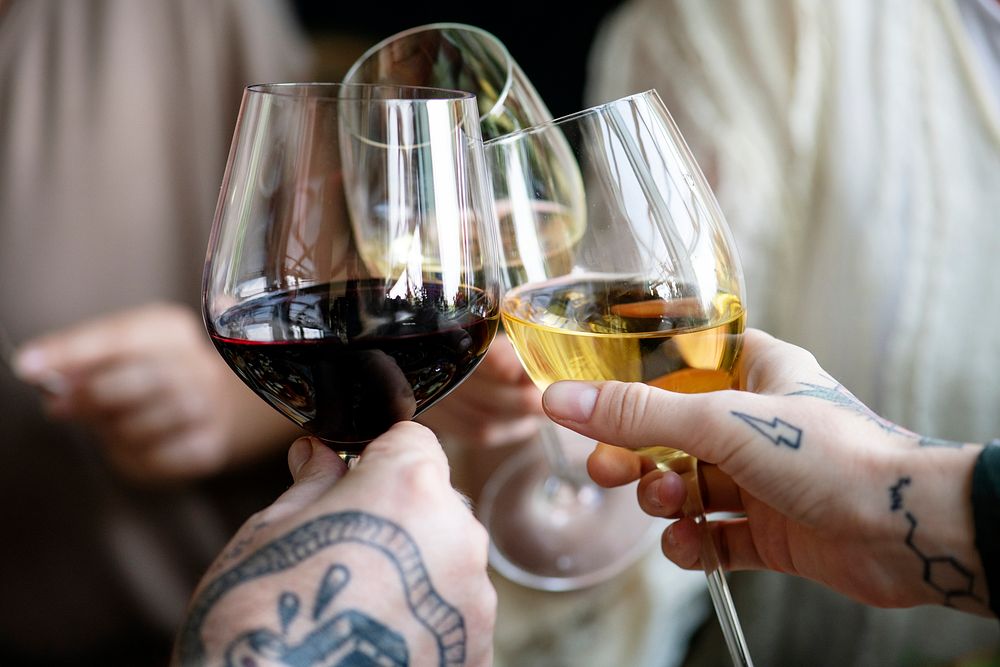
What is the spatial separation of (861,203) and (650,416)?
0.78m

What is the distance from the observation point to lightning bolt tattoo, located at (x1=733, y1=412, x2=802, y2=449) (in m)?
0.48

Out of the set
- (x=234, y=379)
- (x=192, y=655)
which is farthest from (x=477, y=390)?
(x=192, y=655)

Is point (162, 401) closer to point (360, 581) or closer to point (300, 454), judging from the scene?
point (300, 454)

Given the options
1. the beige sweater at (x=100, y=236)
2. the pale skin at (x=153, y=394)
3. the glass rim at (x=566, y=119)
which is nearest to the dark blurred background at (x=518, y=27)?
the beige sweater at (x=100, y=236)

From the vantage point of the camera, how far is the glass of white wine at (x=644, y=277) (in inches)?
20.3

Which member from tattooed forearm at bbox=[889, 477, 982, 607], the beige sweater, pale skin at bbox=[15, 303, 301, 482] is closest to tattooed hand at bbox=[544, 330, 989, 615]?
tattooed forearm at bbox=[889, 477, 982, 607]

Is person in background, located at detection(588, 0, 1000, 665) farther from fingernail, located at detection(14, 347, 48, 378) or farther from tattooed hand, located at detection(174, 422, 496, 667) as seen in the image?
fingernail, located at detection(14, 347, 48, 378)

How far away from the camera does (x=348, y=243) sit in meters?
0.48

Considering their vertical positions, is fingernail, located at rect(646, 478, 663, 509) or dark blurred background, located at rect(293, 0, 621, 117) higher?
dark blurred background, located at rect(293, 0, 621, 117)

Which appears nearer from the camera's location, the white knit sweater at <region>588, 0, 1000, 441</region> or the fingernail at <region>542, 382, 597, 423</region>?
the fingernail at <region>542, 382, 597, 423</region>

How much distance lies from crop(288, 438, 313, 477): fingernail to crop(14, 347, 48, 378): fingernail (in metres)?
0.70

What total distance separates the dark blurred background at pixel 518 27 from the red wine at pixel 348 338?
99cm

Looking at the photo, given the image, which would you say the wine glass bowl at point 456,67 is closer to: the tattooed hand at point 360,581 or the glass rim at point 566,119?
the glass rim at point 566,119

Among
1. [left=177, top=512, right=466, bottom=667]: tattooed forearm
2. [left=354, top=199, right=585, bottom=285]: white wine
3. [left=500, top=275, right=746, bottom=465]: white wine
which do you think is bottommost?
[left=177, top=512, right=466, bottom=667]: tattooed forearm
